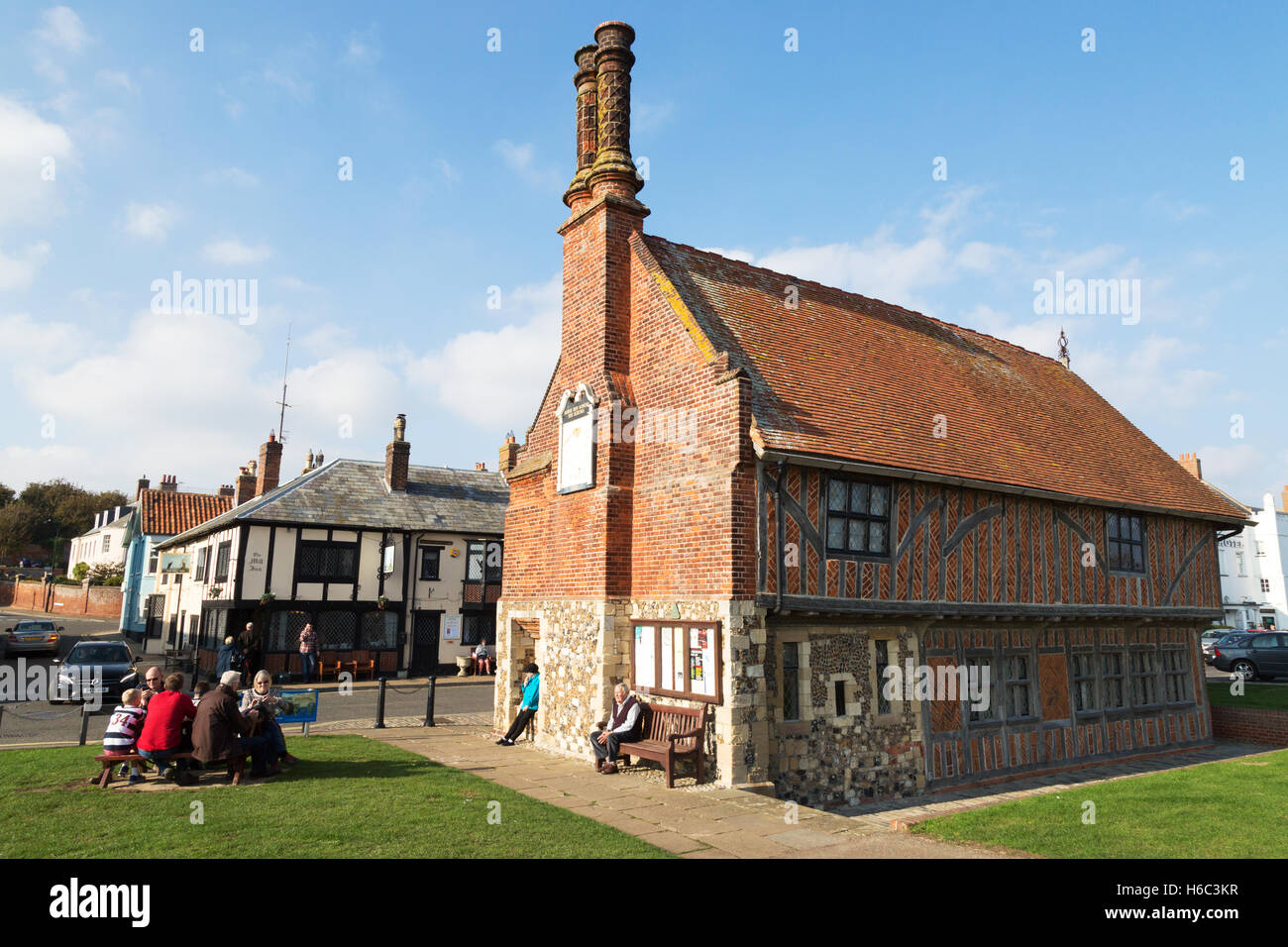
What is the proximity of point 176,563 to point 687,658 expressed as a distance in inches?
1122

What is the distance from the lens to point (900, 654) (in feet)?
42.9

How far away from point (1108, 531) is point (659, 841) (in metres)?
13.0

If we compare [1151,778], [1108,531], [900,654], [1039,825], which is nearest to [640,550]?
[900,654]

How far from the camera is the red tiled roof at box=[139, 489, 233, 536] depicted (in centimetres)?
4034

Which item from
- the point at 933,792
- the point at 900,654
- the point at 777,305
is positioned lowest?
the point at 933,792

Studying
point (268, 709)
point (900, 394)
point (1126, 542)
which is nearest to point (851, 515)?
point (900, 394)

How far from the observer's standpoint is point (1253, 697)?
20.8 metres

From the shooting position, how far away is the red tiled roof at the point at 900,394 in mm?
12930

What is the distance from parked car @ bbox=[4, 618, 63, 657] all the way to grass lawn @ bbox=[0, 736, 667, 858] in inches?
1010

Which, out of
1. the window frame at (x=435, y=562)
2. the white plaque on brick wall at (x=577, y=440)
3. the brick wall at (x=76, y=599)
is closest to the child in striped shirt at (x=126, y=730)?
the white plaque on brick wall at (x=577, y=440)

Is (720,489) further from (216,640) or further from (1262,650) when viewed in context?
(1262,650)

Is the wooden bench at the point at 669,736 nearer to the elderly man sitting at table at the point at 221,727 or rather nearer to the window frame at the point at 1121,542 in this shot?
the elderly man sitting at table at the point at 221,727

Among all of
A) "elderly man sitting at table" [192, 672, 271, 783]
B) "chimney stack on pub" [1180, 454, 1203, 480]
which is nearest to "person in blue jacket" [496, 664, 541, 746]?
"elderly man sitting at table" [192, 672, 271, 783]
